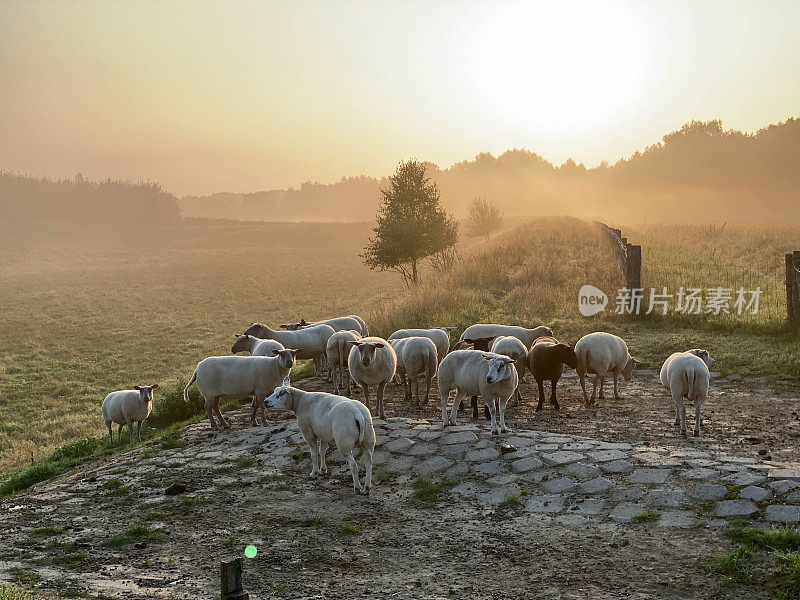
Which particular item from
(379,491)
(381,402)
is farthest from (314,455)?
(381,402)

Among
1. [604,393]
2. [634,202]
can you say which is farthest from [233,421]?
[634,202]

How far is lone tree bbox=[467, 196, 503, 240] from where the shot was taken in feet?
226

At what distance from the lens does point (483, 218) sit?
68812 mm

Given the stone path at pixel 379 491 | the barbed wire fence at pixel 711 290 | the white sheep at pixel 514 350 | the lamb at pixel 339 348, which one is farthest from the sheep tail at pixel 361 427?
the barbed wire fence at pixel 711 290

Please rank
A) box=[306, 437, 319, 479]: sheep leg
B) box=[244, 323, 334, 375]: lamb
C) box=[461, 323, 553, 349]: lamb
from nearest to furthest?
box=[306, 437, 319, 479]: sheep leg → box=[461, 323, 553, 349]: lamb → box=[244, 323, 334, 375]: lamb

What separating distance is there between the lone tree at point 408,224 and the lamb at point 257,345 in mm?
22253

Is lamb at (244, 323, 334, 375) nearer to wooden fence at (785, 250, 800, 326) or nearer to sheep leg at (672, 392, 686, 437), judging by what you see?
sheep leg at (672, 392, 686, 437)

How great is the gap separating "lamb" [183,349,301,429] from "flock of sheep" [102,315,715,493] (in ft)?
0.06

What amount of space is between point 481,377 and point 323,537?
14.2ft

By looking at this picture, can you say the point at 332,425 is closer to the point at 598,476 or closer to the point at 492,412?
the point at 492,412

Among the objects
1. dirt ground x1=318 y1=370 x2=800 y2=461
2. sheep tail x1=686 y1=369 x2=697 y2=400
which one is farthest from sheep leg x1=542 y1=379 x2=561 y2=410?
sheep tail x1=686 y1=369 x2=697 y2=400

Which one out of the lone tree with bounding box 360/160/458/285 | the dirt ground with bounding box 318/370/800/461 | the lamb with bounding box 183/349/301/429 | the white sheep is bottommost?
the dirt ground with bounding box 318/370/800/461

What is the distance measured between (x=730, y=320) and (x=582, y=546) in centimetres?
1463

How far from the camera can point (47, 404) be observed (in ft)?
72.5
